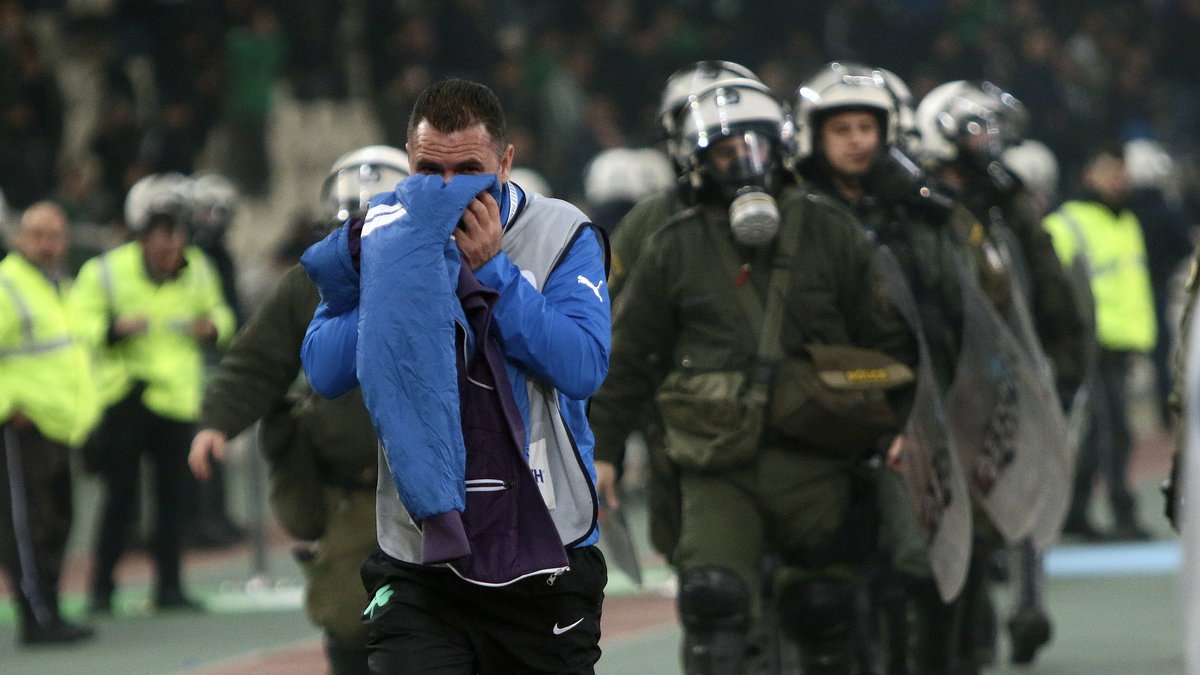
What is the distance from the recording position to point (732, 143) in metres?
6.93

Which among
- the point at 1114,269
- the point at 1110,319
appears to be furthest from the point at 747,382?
the point at 1114,269

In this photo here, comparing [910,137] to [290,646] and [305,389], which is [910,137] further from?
[290,646]

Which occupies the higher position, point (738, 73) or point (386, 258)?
point (738, 73)

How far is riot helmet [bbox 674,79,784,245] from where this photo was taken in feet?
22.6

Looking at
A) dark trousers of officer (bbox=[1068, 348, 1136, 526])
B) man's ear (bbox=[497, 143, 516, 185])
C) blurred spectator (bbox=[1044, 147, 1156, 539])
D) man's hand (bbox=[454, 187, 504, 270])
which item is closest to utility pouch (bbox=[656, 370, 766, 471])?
man's ear (bbox=[497, 143, 516, 185])

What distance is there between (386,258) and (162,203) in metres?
7.96

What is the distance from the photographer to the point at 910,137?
8.29 m

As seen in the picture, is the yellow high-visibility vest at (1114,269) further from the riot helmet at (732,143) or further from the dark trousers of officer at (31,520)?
the riot helmet at (732,143)

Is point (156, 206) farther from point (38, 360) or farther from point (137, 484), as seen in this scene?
point (38, 360)

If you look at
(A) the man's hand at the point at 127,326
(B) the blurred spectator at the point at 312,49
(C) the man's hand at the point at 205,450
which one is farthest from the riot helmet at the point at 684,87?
(B) the blurred spectator at the point at 312,49

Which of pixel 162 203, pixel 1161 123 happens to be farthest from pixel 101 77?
pixel 1161 123

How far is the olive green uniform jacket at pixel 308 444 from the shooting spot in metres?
6.89

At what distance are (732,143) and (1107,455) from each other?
6.57 m

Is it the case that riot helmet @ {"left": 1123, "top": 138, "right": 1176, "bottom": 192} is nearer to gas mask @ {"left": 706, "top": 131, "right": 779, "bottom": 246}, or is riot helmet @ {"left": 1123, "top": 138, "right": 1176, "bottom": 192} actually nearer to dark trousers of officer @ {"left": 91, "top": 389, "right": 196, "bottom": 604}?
dark trousers of officer @ {"left": 91, "top": 389, "right": 196, "bottom": 604}
